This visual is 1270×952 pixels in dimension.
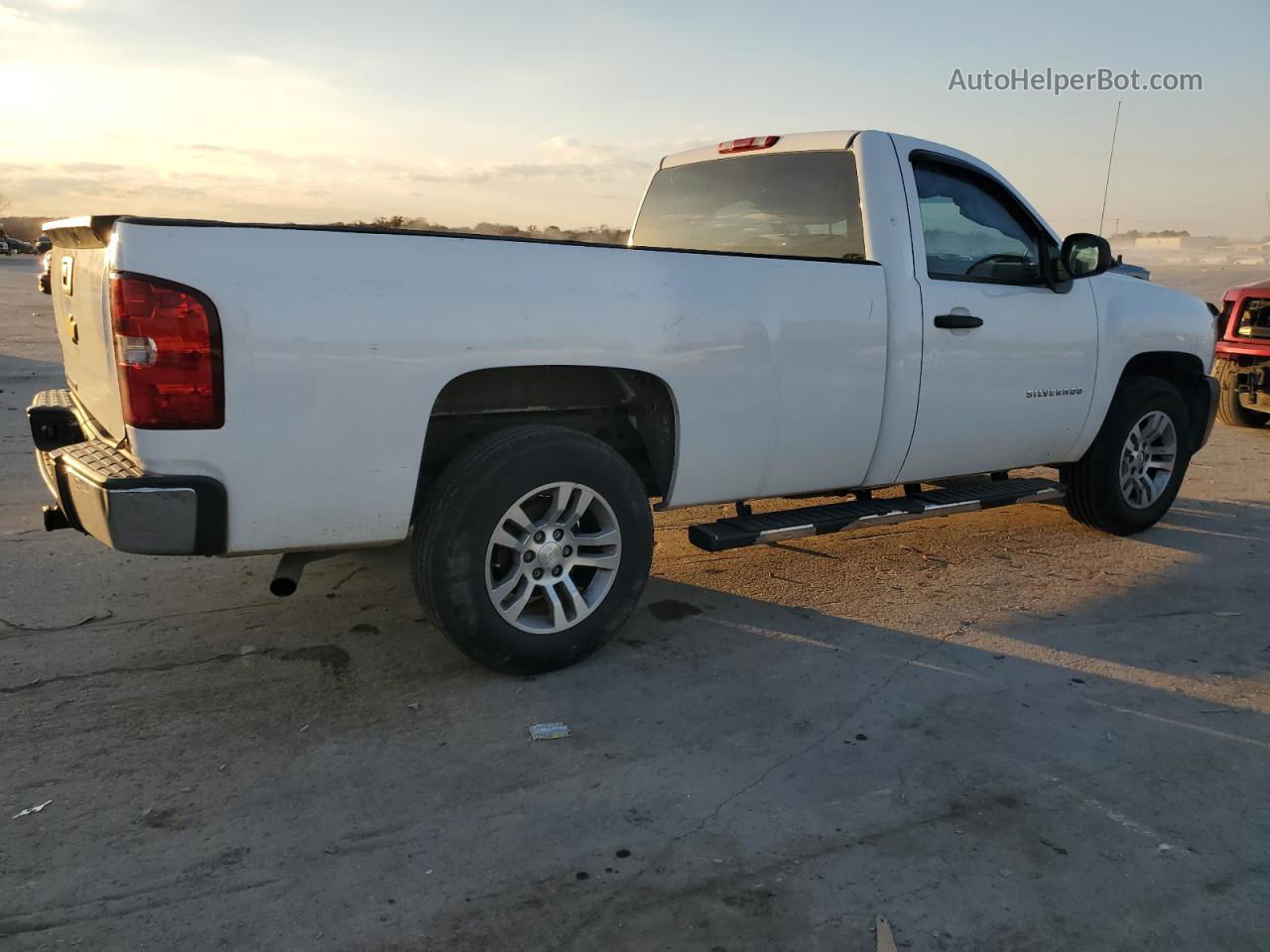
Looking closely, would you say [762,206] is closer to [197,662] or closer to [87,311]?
[87,311]

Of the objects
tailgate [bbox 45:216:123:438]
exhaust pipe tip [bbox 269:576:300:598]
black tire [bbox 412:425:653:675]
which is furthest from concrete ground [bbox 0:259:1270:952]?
tailgate [bbox 45:216:123:438]

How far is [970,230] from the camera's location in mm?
4898

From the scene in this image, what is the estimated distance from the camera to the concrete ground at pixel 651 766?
246 cm

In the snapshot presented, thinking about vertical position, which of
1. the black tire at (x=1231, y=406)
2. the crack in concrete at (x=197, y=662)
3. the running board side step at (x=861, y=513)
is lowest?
the crack in concrete at (x=197, y=662)

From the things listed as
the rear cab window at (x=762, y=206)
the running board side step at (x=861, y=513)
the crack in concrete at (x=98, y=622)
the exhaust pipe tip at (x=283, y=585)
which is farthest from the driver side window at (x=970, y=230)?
the crack in concrete at (x=98, y=622)

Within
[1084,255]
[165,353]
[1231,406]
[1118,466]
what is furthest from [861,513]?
[1231,406]

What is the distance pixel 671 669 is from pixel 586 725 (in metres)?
0.58

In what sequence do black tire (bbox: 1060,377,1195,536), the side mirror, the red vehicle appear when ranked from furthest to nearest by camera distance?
the red vehicle → black tire (bbox: 1060,377,1195,536) → the side mirror

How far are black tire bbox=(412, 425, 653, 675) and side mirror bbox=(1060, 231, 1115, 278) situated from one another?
2.73 m

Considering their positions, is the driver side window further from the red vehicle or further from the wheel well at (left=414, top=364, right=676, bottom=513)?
the red vehicle

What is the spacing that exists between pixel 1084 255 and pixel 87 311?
4.52m

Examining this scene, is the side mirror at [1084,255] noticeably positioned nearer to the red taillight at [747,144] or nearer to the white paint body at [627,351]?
the white paint body at [627,351]

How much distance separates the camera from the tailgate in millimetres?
3088

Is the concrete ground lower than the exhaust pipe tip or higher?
lower
